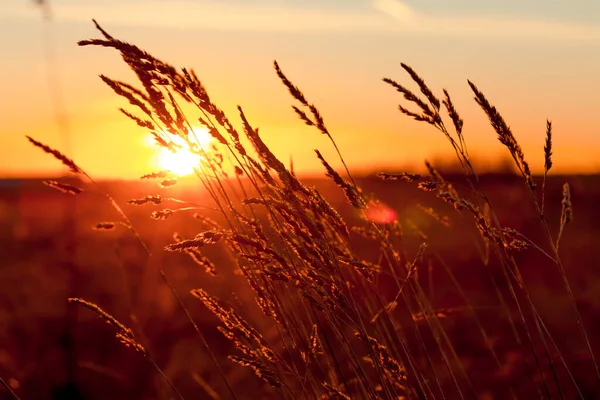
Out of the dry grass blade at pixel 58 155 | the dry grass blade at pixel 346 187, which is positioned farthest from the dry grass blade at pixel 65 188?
the dry grass blade at pixel 346 187

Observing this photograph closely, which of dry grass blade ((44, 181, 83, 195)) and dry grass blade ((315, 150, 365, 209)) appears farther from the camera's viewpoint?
dry grass blade ((44, 181, 83, 195))

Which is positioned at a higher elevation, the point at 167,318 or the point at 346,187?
the point at 346,187

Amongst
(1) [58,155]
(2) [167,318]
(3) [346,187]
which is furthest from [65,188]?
(2) [167,318]

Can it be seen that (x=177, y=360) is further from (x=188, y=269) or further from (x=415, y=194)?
(x=415, y=194)

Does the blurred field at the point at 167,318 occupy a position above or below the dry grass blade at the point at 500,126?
below

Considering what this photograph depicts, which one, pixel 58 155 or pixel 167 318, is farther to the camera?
pixel 167 318

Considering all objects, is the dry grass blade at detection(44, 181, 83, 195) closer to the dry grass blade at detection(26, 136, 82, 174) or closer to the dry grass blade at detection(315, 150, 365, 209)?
the dry grass blade at detection(26, 136, 82, 174)

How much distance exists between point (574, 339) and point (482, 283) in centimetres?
190

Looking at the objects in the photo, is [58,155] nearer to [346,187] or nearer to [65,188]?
[65,188]

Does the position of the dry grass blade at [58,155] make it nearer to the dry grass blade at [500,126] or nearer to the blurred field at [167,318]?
the blurred field at [167,318]

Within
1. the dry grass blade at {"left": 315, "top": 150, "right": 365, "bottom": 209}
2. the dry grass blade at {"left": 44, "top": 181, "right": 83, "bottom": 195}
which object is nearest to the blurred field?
the dry grass blade at {"left": 44, "top": 181, "right": 83, "bottom": 195}

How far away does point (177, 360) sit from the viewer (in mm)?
5383

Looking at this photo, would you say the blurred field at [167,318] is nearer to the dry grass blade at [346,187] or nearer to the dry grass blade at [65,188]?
the dry grass blade at [65,188]

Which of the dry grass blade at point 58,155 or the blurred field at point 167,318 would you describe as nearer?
the dry grass blade at point 58,155
